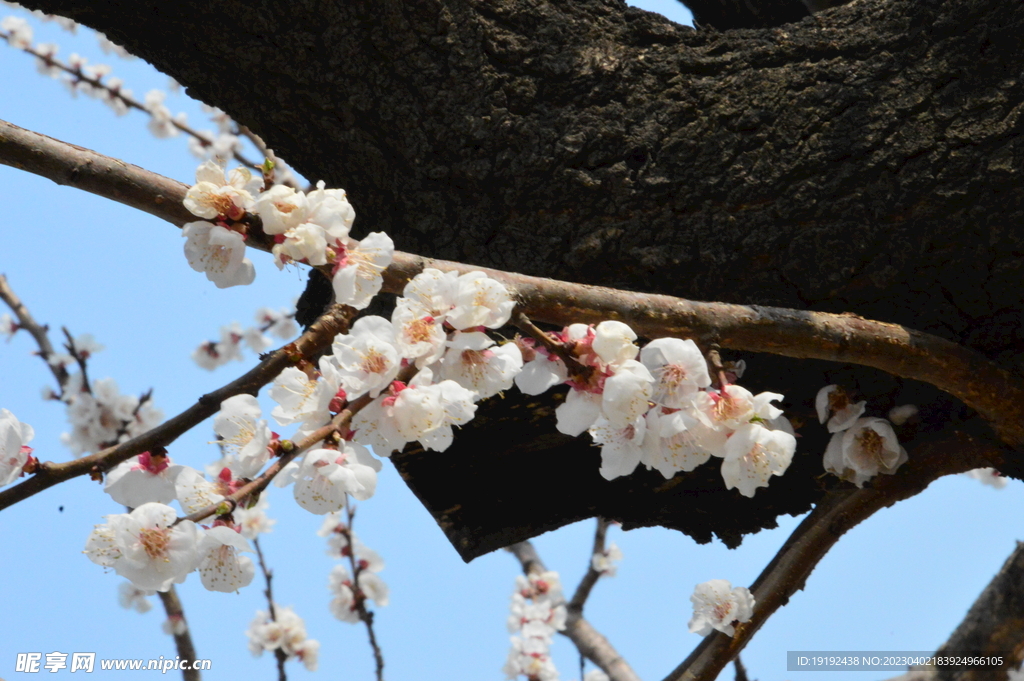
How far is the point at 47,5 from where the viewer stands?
1359 mm

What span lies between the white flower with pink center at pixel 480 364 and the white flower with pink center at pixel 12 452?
1.81 ft

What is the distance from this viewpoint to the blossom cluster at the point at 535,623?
395cm

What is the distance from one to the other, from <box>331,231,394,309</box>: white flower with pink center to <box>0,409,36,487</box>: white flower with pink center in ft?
1.50

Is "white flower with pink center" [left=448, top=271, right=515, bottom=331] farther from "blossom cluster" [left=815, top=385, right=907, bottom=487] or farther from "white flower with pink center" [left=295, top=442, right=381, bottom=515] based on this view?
"blossom cluster" [left=815, top=385, right=907, bottom=487]

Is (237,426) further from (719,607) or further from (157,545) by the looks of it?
(719,607)

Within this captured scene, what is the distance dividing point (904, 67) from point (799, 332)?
0.54m

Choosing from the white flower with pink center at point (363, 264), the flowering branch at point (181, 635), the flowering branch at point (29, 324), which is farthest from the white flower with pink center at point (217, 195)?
the flowering branch at point (29, 324)

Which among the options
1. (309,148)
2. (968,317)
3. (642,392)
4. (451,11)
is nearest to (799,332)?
(642,392)

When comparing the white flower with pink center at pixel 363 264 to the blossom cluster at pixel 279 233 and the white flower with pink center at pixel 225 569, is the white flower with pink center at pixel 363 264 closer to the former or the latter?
the blossom cluster at pixel 279 233

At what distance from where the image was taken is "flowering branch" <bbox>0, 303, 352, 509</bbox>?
2.88 feet

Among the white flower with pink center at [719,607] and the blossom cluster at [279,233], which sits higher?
the blossom cluster at [279,233]

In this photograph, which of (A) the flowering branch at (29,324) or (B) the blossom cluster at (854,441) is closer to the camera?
(B) the blossom cluster at (854,441)

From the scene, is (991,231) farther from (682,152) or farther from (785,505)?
(785,505)

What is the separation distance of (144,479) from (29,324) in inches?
107
